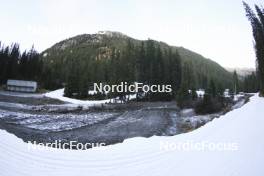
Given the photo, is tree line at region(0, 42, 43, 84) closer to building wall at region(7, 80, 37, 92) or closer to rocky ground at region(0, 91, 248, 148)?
building wall at region(7, 80, 37, 92)

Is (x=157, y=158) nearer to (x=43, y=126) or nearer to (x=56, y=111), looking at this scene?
(x=43, y=126)

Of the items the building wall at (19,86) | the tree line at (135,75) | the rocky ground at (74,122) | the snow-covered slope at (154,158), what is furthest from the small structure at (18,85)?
the snow-covered slope at (154,158)

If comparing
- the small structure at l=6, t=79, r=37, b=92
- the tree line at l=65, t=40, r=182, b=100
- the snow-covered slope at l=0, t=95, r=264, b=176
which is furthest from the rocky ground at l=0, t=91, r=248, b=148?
the tree line at l=65, t=40, r=182, b=100

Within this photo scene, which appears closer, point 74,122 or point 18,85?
point 74,122

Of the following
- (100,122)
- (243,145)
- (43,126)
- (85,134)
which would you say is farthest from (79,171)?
(100,122)

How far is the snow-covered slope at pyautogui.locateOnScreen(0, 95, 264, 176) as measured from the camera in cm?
686

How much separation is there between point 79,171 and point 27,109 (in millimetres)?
18216

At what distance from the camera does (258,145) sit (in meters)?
7.65

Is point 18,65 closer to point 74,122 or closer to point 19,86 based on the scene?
point 19,86

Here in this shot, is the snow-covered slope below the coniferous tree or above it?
below

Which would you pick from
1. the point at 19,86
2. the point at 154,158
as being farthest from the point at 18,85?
the point at 154,158

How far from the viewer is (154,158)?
8.85 meters

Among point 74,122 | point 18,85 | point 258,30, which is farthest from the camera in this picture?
point 258,30

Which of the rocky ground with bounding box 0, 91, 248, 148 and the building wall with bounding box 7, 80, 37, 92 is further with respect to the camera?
the building wall with bounding box 7, 80, 37, 92
